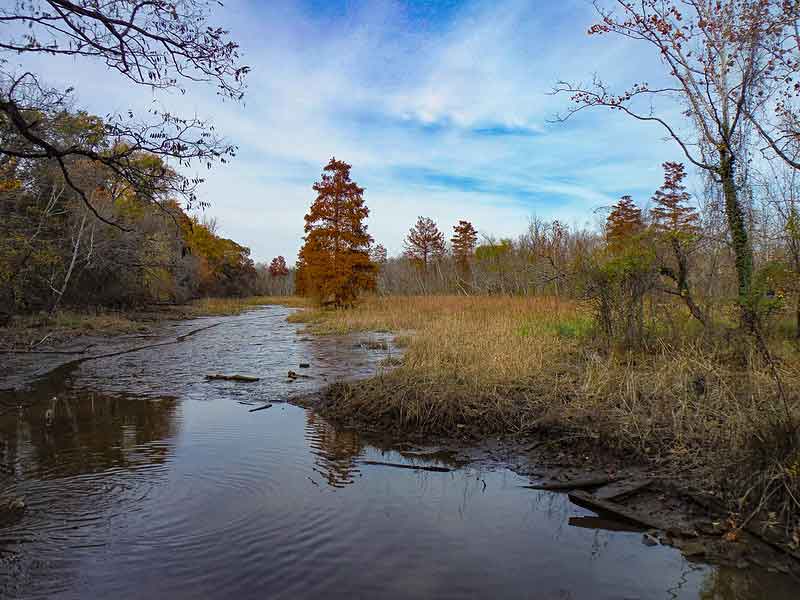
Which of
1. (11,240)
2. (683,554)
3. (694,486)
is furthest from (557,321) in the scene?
(11,240)

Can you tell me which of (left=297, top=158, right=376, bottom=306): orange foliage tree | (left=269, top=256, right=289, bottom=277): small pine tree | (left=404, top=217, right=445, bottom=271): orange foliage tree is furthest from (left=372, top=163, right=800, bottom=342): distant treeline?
(left=269, top=256, right=289, bottom=277): small pine tree

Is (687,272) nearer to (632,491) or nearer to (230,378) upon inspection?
(632,491)

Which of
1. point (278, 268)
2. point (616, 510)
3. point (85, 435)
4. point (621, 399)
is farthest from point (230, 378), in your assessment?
point (278, 268)

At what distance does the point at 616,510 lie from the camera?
183 inches

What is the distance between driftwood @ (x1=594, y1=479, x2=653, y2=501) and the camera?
4.92 meters

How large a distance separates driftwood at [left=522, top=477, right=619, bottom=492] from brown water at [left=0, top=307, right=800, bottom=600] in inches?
5.2

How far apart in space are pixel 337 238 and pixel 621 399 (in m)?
26.4

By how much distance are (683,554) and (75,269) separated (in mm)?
26635

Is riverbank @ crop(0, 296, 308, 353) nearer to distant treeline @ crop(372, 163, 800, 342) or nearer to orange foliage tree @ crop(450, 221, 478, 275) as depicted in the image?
distant treeline @ crop(372, 163, 800, 342)

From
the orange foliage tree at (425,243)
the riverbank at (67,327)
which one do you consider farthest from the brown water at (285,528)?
the orange foliage tree at (425,243)

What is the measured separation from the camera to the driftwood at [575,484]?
5234mm

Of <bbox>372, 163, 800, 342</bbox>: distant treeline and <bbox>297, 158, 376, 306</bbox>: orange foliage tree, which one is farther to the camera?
<bbox>297, 158, 376, 306</bbox>: orange foliage tree

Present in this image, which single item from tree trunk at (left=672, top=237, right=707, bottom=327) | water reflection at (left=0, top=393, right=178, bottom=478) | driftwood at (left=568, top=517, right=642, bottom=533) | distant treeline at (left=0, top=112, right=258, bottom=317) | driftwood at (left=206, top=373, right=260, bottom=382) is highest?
distant treeline at (left=0, top=112, right=258, bottom=317)

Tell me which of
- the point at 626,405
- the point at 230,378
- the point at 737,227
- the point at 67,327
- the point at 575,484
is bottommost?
the point at 575,484
